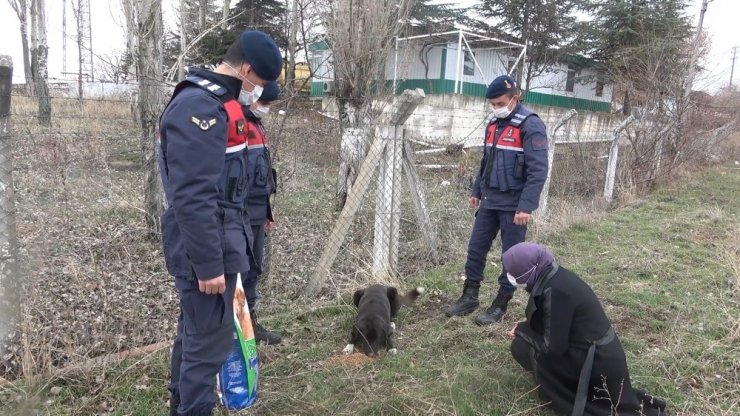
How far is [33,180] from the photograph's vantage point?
6.57m

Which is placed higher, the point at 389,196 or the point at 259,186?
the point at 259,186

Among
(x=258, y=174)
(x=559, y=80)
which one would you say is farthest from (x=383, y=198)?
(x=559, y=80)

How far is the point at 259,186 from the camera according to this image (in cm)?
324

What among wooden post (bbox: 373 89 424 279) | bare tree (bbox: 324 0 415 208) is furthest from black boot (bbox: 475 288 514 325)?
bare tree (bbox: 324 0 415 208)

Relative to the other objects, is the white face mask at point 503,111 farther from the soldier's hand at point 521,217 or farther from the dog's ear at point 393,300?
Result: the dog's ear at point 393,300

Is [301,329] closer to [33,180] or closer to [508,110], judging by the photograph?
[508,110]

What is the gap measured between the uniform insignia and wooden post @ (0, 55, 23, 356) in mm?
1516

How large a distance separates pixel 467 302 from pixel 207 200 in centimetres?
286

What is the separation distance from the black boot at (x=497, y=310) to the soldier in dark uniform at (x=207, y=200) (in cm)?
236

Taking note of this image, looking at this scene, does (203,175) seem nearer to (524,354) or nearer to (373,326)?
(373,326)

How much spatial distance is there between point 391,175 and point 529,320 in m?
2.41

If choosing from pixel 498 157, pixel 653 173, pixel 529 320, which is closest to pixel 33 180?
pixel 498 157

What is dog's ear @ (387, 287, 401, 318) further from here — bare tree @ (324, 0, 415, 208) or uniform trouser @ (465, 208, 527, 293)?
bare tree @ (324, 0, 415, 208)

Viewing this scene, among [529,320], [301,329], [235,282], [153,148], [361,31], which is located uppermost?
[361,31]
